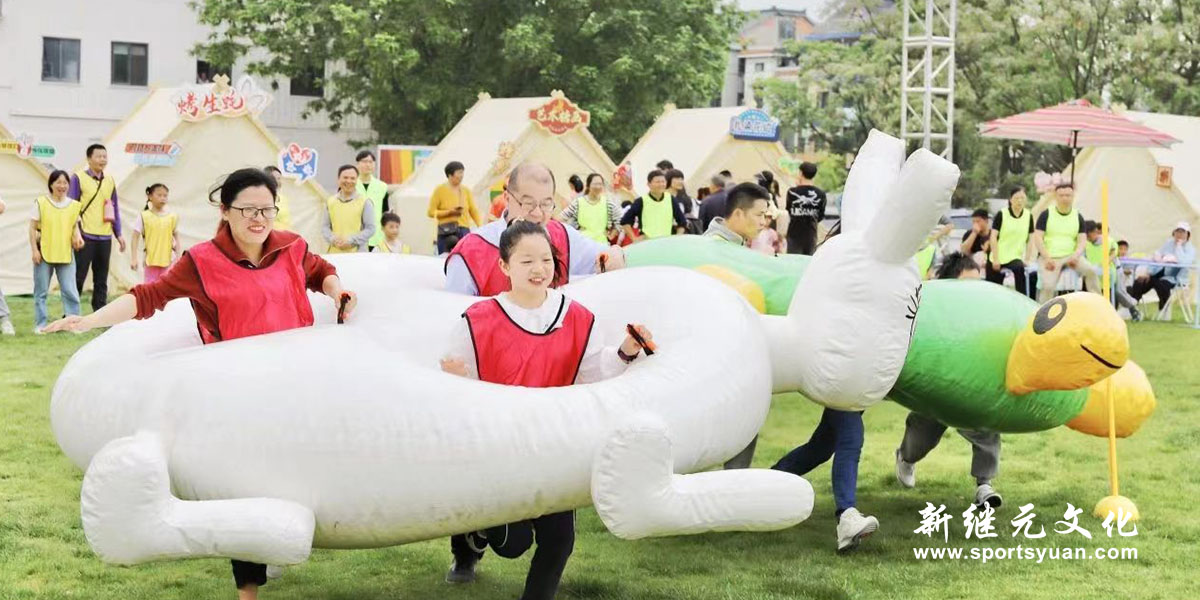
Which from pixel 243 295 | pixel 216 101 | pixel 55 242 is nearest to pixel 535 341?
pixel 243 295

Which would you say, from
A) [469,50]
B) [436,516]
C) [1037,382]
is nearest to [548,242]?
[436,516]

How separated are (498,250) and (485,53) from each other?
25.9 metres

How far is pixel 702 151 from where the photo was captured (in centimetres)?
2042

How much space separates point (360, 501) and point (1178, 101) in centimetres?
2929

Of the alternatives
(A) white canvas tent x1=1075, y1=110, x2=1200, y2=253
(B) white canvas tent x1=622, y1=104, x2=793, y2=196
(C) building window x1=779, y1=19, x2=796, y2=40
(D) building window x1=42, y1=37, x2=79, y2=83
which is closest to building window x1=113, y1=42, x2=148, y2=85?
(D) building window x1=42, y1=37, x2=79, y2=83

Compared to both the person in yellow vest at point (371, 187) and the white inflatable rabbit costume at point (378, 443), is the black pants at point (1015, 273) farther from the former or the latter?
the white inflatable rabbit costume at point (378, 443)

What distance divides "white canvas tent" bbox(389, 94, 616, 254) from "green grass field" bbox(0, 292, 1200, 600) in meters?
9.81

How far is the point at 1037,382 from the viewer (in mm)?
5594

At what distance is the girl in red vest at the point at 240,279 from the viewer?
4.31 metres

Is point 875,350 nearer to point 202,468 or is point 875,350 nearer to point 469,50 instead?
point 202,468

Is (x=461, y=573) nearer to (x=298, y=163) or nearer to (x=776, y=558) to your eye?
(x=776, y=558)

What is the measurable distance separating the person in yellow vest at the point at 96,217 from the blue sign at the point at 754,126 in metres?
10.3

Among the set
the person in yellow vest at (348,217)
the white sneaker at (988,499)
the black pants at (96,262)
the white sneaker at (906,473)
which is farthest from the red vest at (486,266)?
the black pants at (96,262)

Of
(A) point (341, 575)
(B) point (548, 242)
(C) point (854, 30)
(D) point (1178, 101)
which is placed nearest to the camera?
(B) point (548, 242)
